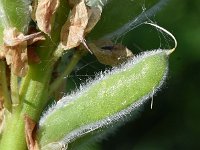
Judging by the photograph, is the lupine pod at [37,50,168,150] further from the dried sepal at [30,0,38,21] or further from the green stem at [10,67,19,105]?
the dried sepal at [30,0,38,21]

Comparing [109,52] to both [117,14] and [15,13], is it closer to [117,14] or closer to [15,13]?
[117,14]

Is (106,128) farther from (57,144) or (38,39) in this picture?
(38,39)

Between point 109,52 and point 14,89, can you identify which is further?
point 109,52

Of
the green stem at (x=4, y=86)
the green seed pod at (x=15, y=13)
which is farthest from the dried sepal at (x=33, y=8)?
the green stem at (x=4, y=86)

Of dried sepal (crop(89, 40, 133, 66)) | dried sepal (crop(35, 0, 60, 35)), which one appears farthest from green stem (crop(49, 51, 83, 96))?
dried sepal (crop(35, 0, 60, 35))

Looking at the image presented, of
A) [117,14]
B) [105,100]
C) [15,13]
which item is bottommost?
[105,100]

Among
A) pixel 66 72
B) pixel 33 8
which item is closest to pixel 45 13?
pixel 33 8

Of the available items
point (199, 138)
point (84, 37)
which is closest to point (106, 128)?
point (84, 37)

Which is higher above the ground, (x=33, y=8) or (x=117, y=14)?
(x=33, y=8)
